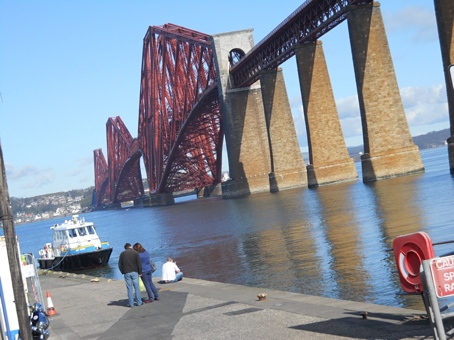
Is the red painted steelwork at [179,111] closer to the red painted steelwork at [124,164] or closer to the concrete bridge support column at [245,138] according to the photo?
the concrete bridge support column at [245,138]

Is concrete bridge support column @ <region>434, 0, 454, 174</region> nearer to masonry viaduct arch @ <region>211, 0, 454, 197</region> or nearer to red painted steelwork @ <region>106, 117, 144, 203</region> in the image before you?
masonry viaduct arch @ <region>211, 0, 454, 197</region>

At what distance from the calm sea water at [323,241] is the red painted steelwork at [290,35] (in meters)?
15.5

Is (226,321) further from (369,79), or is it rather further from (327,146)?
(327,146)

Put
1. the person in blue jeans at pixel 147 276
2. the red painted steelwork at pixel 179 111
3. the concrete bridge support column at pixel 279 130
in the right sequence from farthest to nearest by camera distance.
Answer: the red painted steelwork at pixel 179 111 → the concrete bridge support column at pixel 279 130 → the person in blue jeans at pixel 147 276

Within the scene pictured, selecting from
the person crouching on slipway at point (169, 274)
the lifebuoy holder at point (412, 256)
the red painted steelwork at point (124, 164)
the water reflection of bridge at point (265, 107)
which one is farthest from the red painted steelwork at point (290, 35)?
the red painted steelwork at point (124, 164)

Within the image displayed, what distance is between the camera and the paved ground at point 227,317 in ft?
42.9

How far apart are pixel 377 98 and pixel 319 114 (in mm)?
12272

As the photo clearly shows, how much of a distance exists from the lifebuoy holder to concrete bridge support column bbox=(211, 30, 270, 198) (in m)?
86.1

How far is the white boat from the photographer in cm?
4550

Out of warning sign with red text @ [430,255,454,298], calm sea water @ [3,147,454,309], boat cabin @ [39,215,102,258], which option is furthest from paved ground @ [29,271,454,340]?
boat cabin @ [39,215,102,258]

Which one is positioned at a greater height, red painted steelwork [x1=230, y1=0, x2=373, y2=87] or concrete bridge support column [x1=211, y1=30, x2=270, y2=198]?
red painted steelwork [x1=230, y1=0, x2=373, y2=87]

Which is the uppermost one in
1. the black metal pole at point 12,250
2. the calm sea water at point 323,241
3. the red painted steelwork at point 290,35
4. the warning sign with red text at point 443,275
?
the red painted steelwork at point 290,35

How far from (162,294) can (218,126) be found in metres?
105

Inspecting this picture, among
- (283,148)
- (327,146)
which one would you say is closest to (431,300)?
(327,146)
